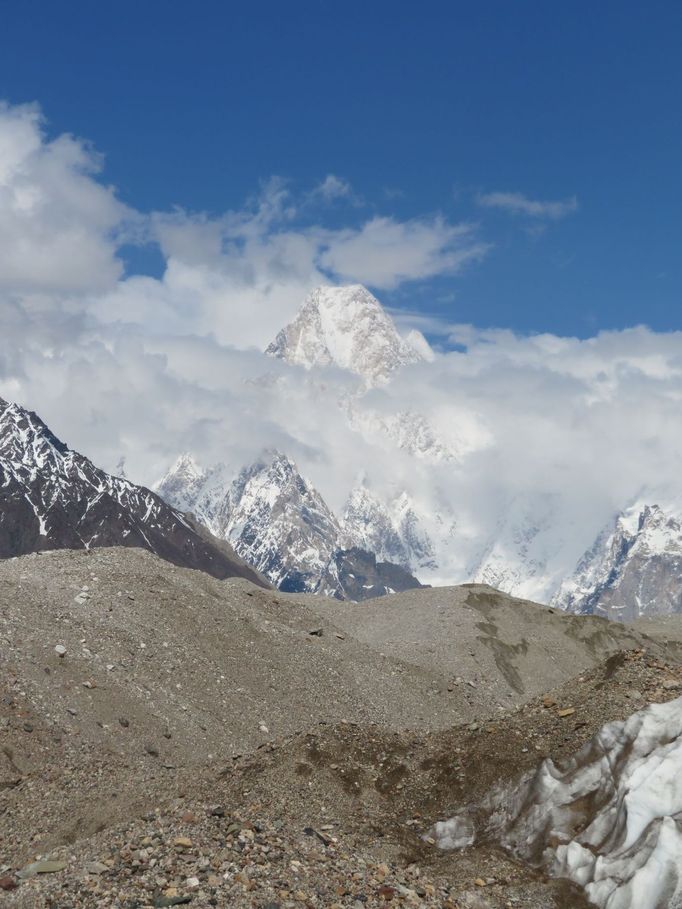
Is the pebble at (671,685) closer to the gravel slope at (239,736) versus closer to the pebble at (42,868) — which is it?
the gravel slope at (239,736)

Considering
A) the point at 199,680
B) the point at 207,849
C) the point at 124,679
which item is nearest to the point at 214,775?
the point at 207,849

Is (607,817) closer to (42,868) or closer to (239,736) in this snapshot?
(42,868)

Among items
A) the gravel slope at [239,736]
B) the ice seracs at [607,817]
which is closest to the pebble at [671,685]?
the gravel slope at [239,736]

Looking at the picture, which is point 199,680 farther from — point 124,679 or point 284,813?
point 284,813

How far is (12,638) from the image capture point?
4488 cm

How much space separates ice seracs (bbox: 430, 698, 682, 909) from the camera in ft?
65.3

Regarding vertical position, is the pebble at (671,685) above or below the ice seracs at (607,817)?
above

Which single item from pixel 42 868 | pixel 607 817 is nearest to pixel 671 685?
pixel 607 817

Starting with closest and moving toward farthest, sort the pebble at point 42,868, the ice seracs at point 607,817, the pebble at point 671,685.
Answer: the ice seracs at point 607,817 → the pebble at point 42,868 → the pebble at point 671,685

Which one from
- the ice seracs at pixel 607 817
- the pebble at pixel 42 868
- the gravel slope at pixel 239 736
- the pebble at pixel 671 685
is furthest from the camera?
the pebble at pixel 671 685

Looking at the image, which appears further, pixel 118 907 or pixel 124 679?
pixel 124 679

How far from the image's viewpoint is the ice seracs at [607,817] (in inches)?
784

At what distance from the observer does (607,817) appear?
74.3 feet

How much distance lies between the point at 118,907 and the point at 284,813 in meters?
7.46
